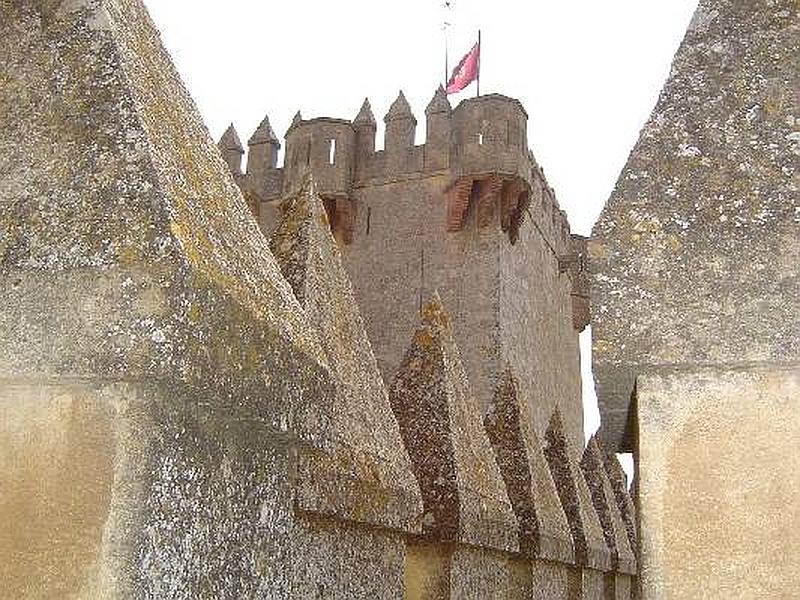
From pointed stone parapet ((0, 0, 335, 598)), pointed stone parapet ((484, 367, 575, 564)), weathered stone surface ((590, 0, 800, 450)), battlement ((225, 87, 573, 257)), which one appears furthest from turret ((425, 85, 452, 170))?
pointed stone parapet ((0, 0, 335, 598))

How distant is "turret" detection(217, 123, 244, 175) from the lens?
65.1ft

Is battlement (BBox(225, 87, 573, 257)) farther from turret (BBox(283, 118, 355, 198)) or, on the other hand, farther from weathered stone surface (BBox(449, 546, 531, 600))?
weathered stone surface (BBox(449, 546, 531, 600))

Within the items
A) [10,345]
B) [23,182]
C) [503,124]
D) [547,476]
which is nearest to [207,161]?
[23,182]

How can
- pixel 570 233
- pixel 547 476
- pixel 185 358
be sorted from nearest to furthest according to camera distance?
pixel 185 358 < pixel 547 476 < pixel 570 233

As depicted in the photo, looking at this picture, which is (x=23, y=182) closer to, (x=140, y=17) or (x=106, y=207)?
(x=106, y=207)

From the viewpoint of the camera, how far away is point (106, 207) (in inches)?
78.0

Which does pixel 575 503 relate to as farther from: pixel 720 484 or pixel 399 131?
pixel 399 131

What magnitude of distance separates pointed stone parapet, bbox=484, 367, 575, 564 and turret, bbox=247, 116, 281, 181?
13.3 metres

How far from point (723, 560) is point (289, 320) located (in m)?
1.28

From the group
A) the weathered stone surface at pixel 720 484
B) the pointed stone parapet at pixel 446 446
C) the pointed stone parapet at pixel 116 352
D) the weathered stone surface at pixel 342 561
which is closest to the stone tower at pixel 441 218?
the pointed stone parapet at pixel 446 446

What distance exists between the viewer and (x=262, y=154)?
1961 centimetres

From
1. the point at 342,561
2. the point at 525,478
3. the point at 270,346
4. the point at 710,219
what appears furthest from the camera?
the point at 525,478

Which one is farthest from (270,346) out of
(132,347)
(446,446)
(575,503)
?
(575,503)

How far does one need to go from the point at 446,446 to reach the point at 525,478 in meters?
1.70
